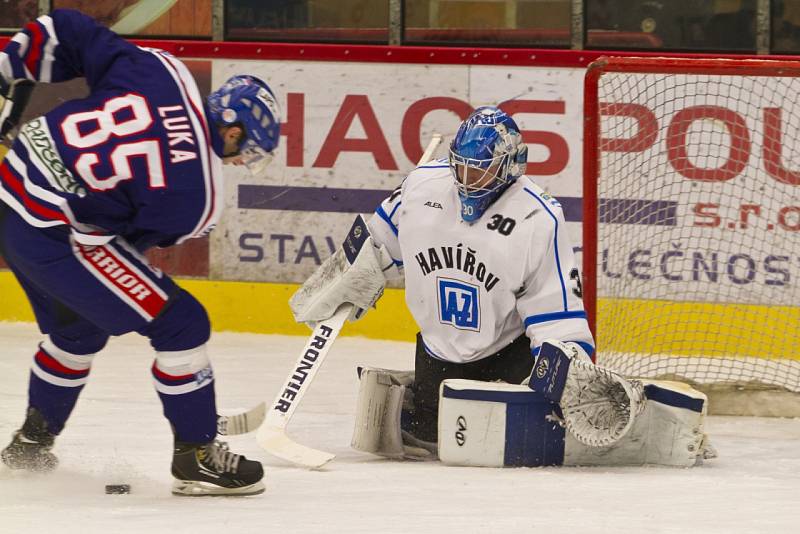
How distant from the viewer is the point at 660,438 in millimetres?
3691

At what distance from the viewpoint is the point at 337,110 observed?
5.85m

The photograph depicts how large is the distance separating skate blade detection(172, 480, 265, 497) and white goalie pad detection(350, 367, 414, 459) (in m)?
0.67

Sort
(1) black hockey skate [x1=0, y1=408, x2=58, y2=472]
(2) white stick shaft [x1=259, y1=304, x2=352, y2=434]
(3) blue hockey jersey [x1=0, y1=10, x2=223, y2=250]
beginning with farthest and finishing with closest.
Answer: (2) white stick shaft [x1=259, y1=304, x2=352, y2=434] → (1) black hockey skate [x1=0, y1=408, x2=58, y2=472] → (3) blue hockey jersey [x1=0, y1=10, x2=223, y2=250]

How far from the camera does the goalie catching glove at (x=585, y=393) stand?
351 cm

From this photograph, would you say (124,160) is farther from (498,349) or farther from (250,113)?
(498,349)

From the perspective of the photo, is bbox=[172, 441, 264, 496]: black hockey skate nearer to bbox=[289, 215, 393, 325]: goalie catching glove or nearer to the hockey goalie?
the hockey goalie

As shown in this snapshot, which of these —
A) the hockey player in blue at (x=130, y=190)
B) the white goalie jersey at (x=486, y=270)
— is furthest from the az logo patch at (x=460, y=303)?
the hockey player in blue at (x=130, y=190)

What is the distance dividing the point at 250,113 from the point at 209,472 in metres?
0.79

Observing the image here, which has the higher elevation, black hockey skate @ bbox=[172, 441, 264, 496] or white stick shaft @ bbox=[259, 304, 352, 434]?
white stick shaft @ bbox=[259, 304, 352, 434]

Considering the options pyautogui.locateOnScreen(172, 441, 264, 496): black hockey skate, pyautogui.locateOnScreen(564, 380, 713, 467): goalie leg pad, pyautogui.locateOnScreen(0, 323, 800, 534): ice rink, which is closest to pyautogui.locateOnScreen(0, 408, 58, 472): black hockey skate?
pyautogui.locateOnScreen(0, 323, 800, 534): ice rink

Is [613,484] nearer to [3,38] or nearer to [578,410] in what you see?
[578,410]

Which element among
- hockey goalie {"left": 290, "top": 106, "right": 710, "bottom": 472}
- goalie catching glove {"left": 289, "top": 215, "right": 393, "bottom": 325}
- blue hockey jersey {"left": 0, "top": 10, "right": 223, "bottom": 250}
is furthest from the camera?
goalie catching glove {"left": 289, "top": 215, "right": 393, "bottom": 325}

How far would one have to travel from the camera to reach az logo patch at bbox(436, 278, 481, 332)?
12.2 feet

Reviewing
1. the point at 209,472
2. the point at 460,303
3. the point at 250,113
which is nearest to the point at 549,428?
the point at 460,303
